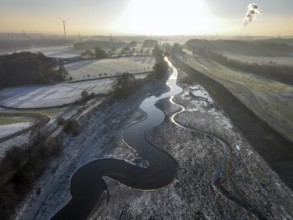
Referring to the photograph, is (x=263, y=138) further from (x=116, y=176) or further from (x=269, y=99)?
(x=116, y=176)

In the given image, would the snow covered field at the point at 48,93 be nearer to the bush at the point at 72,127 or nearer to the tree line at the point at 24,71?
the tree line at the point at 24,71

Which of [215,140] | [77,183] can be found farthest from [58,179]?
[215,140]

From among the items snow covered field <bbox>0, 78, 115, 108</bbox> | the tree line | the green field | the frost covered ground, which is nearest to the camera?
the frost covered ground

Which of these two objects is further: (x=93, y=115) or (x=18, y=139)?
(x=93, y=115)

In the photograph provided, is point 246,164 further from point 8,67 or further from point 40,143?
point 8,67

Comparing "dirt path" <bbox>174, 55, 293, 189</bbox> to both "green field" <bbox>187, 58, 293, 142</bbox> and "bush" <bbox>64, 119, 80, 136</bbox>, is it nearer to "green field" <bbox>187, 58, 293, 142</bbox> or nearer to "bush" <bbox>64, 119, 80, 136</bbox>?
"green field" <bbox>187, 58, 293, 142</bbox>

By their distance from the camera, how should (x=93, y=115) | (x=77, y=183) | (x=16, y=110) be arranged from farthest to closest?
(x=16, y=110) → (x=93, y=115) → (x=77, y=183)

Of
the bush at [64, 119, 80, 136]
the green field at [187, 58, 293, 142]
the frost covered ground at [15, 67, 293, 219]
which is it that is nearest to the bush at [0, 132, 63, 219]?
the frost covered ground at [15, 67, 293, 219]
